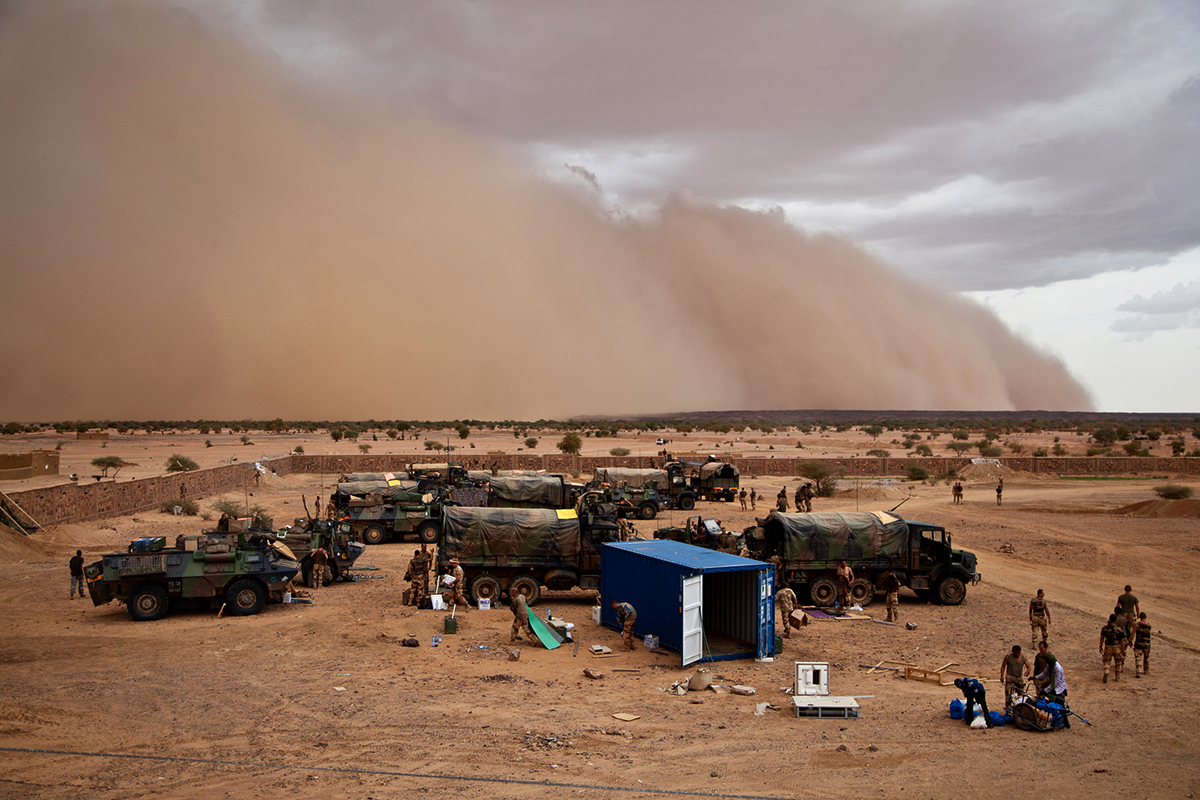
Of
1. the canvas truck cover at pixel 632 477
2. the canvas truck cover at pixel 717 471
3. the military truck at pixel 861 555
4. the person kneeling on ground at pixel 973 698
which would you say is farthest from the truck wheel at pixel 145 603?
the canvas truck cover at pixel 717 471

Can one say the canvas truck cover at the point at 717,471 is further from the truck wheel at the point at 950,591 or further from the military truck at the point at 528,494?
the truck wheel at the point at 950,591

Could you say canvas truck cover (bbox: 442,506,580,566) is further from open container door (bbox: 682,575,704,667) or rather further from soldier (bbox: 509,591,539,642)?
open container door (bbox: 682,575,704,667)

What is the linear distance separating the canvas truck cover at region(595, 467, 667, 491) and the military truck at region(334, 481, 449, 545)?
29.2ft

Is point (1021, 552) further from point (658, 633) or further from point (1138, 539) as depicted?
point (658, 633)

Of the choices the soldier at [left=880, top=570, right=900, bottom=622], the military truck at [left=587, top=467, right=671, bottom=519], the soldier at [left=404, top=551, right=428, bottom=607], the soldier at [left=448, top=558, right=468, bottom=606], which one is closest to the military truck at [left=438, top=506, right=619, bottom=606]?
→ the soldier at [left=448, top=558, right=468, bottom=606]

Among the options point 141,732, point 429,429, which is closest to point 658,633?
point 141,732

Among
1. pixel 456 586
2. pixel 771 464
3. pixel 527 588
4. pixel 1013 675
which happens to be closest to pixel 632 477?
pixel 771 464

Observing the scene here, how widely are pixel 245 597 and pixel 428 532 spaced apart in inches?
445

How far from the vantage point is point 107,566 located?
16.3 meters

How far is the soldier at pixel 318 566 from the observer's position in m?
19.9

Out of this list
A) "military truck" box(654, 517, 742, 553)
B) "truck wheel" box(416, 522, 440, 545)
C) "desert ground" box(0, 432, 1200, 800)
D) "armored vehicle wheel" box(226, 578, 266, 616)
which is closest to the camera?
"desert ground" box(0, 432, 1200, 800)

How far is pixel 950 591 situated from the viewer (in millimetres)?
18875

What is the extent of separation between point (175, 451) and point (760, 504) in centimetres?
4646

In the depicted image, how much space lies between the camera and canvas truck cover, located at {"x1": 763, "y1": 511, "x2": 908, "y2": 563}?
18.3 meters
